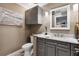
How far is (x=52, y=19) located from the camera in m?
1.87

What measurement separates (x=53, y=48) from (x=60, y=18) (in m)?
0.51

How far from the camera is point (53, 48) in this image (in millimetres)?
1834

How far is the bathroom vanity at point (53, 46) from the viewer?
168 centimetres

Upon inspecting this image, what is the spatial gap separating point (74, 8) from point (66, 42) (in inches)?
21.5

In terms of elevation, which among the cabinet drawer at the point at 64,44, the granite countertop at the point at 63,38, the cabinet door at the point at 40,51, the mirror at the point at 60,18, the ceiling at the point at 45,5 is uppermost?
the ceiling at the point at 45,5

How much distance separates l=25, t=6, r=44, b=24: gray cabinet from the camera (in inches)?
73.4

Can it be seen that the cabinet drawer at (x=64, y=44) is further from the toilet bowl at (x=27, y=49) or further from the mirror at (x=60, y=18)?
the toilet bowl at (x=27, y=49)

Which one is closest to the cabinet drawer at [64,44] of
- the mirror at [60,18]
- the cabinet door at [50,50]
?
the cabinet door at [50,50]

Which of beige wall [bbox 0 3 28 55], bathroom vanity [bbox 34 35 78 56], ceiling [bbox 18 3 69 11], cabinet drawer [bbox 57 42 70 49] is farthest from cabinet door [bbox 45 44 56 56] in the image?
ceiling [bbox 18 3 69 11]

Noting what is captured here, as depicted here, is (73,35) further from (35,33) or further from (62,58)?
(35,33)

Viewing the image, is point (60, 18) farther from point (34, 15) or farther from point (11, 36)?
point (11, 36)

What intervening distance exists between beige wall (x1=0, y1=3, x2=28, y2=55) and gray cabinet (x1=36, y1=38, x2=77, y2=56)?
0.32 m

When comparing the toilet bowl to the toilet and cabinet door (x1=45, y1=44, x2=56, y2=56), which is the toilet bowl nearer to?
the toilet

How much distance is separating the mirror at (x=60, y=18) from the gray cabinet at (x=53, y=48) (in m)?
0.25
